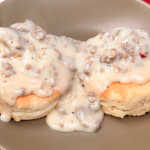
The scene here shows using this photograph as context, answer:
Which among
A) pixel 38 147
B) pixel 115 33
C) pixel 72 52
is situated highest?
pixel 115 33

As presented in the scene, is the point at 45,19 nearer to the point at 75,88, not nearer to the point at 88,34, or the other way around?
the point at 88,34

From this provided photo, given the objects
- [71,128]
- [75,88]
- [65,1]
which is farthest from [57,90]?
[65,1]

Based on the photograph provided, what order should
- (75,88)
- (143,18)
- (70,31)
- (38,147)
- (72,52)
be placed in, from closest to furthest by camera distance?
1. (38,147)
2. (75,88)
3. (72,52)
4. (143,18)
5. (70,31)

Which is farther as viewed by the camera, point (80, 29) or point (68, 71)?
point (80, 29)

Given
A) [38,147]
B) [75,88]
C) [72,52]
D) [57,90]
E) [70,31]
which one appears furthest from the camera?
[70,31]

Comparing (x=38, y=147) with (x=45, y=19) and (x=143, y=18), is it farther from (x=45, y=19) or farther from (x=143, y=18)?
(x=143, y=18)

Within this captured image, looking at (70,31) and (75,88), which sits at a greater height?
(70,31)

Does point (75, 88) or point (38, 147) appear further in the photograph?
point (75, 88)

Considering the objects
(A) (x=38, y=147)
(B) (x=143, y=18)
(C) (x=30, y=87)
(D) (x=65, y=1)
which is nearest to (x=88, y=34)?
(D) (x=65, y=1)
